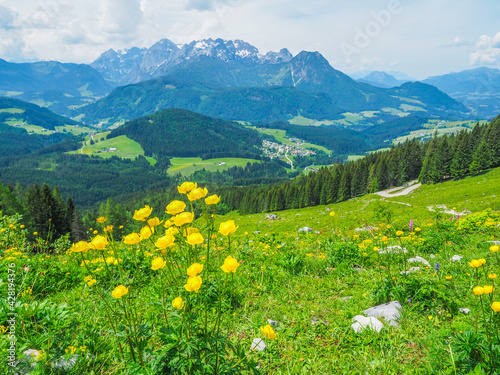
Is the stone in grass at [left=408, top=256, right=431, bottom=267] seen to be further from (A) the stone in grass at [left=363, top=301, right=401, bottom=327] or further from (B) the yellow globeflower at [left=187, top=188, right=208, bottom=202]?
(B) the yellow globeflower at [left=187, top=188, right=208, bottom=202]

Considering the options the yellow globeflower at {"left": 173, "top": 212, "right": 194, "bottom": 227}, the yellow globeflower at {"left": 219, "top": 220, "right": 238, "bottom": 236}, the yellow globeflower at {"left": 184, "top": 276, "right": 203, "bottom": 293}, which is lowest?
the yellow globeflower at {"left": 184, "top": 276, "right": 203, "bottom": 293}

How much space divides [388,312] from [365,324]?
0.58 m

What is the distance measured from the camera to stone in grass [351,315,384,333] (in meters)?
3.79

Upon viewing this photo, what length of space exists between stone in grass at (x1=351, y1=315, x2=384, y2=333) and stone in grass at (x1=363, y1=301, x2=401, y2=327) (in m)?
0.19

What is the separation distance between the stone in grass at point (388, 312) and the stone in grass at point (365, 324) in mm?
194

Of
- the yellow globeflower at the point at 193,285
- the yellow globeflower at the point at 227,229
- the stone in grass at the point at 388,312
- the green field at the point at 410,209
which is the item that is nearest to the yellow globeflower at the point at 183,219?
the yellow globeflower at the point at 227,229

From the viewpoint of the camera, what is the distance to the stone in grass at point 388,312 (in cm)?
396

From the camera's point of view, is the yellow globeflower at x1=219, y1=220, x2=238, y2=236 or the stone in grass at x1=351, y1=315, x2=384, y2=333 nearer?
the yellow globeflower at x1=219, y1=220, x2=238, y2=236

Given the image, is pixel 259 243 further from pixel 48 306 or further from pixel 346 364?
pixel 48 306

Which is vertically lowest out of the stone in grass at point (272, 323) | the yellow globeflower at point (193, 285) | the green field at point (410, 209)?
the green field at point (410, 209)

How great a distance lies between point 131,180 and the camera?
196250 millimetres

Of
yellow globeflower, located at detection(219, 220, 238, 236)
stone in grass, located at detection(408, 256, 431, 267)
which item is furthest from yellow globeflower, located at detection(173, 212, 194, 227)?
stone in grass, located at detection(408, 256, 431, 267)

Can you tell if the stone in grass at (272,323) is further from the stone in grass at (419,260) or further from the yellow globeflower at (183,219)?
the stone in grass at (419,260)

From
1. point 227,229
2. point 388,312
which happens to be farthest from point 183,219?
point 388,312
